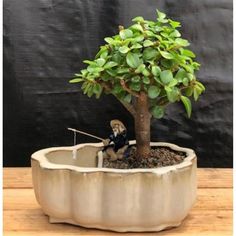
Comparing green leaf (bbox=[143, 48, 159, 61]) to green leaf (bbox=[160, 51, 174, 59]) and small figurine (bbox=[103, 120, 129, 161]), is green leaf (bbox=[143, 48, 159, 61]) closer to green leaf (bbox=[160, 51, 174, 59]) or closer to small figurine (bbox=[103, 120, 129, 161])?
green leaf (bbox=[160, 51, 174, 59])

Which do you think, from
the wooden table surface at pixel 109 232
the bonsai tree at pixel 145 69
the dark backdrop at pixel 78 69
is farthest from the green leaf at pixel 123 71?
the dark backdrop at pixel 78 69

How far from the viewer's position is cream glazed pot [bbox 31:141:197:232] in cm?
101

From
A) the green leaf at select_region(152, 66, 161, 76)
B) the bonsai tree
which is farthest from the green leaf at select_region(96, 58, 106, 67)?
the green leaf at select_region(152, 66, 161, 76)

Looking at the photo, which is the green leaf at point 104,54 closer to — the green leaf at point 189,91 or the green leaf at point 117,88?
the green leaf at point 117,88

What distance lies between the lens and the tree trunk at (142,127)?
1104 millimetres

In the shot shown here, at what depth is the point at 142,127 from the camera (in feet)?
3.68

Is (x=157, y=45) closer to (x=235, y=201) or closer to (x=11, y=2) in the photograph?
(x=235, y=201)

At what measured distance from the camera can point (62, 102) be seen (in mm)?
1546

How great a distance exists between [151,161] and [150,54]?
23cm

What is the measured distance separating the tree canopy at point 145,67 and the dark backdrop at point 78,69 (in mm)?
428

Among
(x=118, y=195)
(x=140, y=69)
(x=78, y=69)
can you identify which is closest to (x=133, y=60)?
(x=140, y=69)

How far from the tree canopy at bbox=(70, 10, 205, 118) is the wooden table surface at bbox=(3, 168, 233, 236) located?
25cm

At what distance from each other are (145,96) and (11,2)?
601mm

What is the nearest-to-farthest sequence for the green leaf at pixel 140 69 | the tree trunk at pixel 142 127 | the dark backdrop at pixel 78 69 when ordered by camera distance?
the green leaf at pixel 140 69 → the tree trunk at pixel 142 127 → the dark backdrop at pixel 78 69
